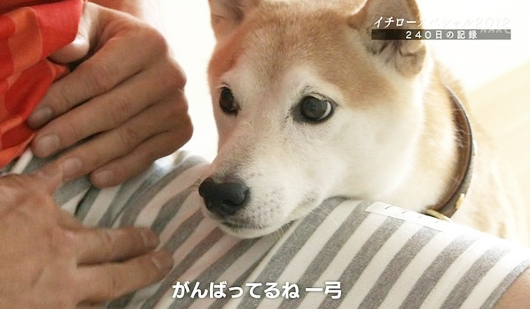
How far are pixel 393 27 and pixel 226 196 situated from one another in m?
0.32

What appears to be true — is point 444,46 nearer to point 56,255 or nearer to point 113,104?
point 113,104

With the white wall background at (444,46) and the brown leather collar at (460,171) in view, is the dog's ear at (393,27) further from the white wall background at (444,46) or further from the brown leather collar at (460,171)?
the white wall background at (444,46)

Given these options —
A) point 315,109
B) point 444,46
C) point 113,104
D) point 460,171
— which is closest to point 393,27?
point 315,109

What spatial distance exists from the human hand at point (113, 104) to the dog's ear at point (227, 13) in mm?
135

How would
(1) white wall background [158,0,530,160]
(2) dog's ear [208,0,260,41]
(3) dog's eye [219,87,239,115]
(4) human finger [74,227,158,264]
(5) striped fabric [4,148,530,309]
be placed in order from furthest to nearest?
1. (1) white wall background [158,0,530,160]
2. (2) dog's ear [208,0,260,41]
3. (3) dog's eye [219,87,239,115]
4. (4) human finger [74,227,158,264]
5. (5) striped fabric [4,148,530,309]

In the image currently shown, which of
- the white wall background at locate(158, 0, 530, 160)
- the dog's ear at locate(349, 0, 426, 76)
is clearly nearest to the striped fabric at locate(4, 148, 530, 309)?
the dog's ear at locate(349, 0, 426, 76)

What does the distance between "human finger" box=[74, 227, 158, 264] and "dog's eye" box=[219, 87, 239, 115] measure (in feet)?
0.66

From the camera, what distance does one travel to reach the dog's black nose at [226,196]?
717 millimetres

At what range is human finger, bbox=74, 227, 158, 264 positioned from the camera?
711 mm

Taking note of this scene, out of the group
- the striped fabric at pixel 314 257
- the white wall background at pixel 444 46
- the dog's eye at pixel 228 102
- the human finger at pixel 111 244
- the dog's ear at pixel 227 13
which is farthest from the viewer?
the white wall background at pixel 444 46

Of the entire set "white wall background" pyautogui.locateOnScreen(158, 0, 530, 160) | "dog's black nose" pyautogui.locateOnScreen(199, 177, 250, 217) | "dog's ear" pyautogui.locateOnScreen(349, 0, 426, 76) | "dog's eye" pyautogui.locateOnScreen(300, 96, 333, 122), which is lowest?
"white wall background" pyautogui.locateOnScreen(158, 0, 530, 160)

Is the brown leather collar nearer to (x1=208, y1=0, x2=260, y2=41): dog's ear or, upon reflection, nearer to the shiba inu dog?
the shiba inu dog

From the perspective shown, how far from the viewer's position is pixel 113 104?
0.80m

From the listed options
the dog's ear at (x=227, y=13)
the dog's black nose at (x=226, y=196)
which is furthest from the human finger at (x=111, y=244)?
the dog's ear at (x=227, y=13)
